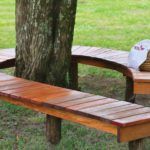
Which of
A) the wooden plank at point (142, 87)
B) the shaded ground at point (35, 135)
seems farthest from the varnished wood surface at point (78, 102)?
the wooden plank at point (142, 87)

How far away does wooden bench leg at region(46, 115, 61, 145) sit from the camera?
4.85 m

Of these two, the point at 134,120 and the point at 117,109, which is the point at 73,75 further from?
the point at 134,120

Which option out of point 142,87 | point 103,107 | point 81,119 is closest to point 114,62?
point 142,87

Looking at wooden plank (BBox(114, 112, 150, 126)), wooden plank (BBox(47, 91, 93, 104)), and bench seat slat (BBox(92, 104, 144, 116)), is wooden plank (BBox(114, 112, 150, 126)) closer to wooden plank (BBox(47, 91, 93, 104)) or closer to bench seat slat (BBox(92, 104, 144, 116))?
bench seat slat (BBox(92, 104, 144, 116))

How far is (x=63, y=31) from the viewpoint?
5820 mm

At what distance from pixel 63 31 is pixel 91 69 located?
217cm

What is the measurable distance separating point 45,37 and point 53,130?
4.14 ft

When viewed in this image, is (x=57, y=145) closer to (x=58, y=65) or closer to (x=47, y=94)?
(x=47, y=94)

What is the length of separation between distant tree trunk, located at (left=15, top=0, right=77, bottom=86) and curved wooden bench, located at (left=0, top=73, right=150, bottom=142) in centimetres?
93

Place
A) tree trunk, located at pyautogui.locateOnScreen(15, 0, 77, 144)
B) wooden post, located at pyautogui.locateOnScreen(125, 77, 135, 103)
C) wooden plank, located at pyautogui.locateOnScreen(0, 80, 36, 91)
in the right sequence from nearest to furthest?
wooden plank, located at pyautogui.locateOnScreen(0, 80, 36, 91)
tree trunk, located at pyautogui.locateOnScreen(15, 0, 77, 144)
wooden post, located at pyautogui.locateOnScreen(125, 77, 135, 103)

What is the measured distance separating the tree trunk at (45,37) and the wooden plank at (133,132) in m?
2.11

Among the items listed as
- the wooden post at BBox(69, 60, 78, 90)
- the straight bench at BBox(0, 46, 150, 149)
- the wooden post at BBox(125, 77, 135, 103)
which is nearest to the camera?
the straight bench at BBox(0, 46, 150, 149)

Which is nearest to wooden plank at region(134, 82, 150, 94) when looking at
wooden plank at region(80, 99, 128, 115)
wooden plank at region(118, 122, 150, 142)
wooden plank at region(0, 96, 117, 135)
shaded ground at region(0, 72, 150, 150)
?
shaded ground at region(0, 72, 150, 150)

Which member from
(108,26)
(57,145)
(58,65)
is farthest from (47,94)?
(108,26)
